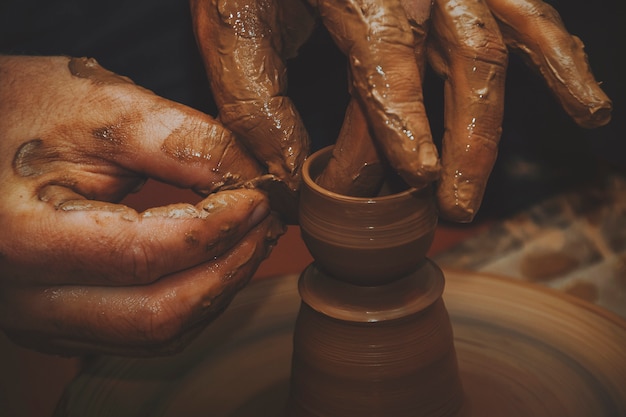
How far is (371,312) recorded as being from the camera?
1.26 m

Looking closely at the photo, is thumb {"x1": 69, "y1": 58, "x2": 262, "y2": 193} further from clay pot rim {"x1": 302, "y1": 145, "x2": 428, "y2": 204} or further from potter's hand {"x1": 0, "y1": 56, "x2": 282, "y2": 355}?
clay pot rim {"x1": 302, "y1": 145, "x2": 428, "y2": 204}

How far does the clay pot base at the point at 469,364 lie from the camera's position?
1.47 metres

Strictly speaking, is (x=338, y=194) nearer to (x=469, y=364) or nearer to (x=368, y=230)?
(x=368, y=230)

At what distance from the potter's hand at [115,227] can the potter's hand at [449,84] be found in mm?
242

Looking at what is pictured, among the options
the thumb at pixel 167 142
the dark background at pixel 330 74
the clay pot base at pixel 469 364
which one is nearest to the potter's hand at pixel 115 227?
the thumb at pixel 167 142

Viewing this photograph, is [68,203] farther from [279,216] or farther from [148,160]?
[279,216]

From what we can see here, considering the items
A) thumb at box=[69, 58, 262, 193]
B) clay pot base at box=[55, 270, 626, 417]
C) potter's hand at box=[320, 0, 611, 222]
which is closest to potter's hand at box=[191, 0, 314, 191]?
thumb at box=[69, 58, 262, 193]

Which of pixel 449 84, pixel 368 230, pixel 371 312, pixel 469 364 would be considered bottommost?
pixel 469 364

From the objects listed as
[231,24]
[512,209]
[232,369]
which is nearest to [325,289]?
[232,369]

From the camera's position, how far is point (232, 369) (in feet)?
5.21

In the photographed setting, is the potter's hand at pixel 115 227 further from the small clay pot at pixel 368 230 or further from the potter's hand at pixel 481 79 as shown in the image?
the potter's hand at pixel 481 79

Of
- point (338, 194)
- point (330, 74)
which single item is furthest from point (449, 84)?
point (330, 74)

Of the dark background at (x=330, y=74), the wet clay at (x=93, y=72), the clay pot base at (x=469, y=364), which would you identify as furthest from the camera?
the dark background at (x=330, y=74)

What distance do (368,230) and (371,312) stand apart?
14 cm
